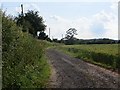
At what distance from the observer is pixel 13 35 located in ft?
45.6

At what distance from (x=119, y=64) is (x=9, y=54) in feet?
56.9

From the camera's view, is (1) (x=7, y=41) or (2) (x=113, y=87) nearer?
(1) (x=7, y=41)

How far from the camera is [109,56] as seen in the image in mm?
32500

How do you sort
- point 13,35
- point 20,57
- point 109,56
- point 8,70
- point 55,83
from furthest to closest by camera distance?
1. point 109,56
2. point 55,83
3. point 20,57
4. point 13,35
5. point 8,70

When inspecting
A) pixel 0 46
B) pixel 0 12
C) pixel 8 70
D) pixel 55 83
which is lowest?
pixel 55 83

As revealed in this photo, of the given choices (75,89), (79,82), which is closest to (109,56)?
(79,82)

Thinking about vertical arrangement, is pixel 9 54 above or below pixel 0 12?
below

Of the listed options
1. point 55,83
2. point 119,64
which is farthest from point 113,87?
point 119,64

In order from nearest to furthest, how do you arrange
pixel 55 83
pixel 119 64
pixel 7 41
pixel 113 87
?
pixel 7 41 < pixel 113 87 < pixel 55 83 < pixel 119 64

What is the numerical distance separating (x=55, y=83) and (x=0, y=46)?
7.09 meters

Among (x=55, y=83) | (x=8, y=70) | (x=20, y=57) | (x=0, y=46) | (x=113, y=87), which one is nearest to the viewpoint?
(x=0, y=46)

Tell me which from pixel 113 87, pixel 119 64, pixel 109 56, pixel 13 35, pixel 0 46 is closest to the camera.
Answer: pixel 0 46

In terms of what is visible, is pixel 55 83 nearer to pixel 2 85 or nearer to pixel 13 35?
pixel 13 35

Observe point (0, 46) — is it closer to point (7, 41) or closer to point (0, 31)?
point (0, 31)
